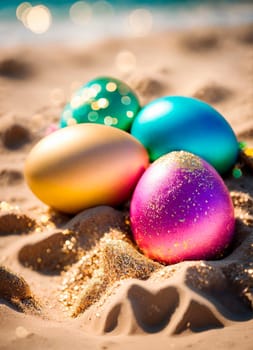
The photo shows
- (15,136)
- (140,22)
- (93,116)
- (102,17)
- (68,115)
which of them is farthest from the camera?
(102,17)

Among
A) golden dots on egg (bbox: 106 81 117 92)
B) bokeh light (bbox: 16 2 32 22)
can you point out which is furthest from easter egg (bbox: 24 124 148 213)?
bokeh light (bbox: 16 2 32 22)

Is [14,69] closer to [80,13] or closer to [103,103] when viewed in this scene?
[103,103]

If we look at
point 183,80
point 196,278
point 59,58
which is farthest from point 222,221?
point 59,58

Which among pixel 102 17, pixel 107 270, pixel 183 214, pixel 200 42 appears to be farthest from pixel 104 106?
pixel 102 17

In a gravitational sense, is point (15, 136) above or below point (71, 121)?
below

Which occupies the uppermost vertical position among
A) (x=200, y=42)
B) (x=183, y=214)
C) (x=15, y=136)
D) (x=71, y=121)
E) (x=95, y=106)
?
(x=200, y=42)

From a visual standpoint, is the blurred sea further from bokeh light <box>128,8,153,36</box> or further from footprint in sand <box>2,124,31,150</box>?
footprint in sand <box>2,124,31,150</box>

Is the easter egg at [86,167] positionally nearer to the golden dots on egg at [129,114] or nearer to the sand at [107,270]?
the sand at [107,270]

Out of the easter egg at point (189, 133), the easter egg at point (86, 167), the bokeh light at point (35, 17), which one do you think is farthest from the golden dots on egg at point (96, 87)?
the bokeh light at point (35, 17)
